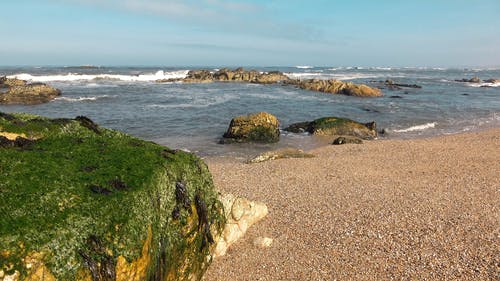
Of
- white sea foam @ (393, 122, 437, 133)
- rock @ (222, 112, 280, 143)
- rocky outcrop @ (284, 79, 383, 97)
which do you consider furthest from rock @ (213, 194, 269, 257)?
rocky outcrop @ (284, 79, 383, 97)

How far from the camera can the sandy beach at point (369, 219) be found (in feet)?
26.1

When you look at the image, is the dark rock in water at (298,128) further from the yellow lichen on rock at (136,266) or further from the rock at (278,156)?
the yellow lichen on rock at (136,266)

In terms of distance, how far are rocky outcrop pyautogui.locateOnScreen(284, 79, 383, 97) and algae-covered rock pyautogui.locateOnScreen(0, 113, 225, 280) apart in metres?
50.1

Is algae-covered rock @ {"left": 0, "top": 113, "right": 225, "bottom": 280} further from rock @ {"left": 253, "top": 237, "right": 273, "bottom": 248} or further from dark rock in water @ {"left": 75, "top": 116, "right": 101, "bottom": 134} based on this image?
rock @ {"left": 253, "top": 237, "right": 273, "bottom": 248}

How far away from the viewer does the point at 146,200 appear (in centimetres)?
558

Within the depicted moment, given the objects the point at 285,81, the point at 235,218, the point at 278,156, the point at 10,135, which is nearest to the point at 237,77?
the point at 285,81

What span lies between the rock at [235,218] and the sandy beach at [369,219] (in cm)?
21

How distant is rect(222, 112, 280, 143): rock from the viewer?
926 inches

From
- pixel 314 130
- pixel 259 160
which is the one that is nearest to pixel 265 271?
pixel 259 160

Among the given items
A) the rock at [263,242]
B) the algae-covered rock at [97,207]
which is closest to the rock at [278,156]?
the rock at [263,242]

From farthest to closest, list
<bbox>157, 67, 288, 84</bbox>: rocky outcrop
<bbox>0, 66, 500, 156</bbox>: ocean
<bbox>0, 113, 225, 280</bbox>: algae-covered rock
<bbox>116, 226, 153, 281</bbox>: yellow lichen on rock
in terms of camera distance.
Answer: <bbox>157, 67, 288, 84</bbox>: rocky outcrop
<bbox>0, 66, 500, 156</bbox>: ocean
<bbox>116, 226, 153, 281</bbox>: yellow lichen on rock
<bbox>0, 113, 225, 280</bbox>: algae-covered rock

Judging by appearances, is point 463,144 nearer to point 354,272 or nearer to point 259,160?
point 259,160

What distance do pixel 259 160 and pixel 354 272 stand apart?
1021 cm

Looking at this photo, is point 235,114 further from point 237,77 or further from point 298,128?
point 237,77
